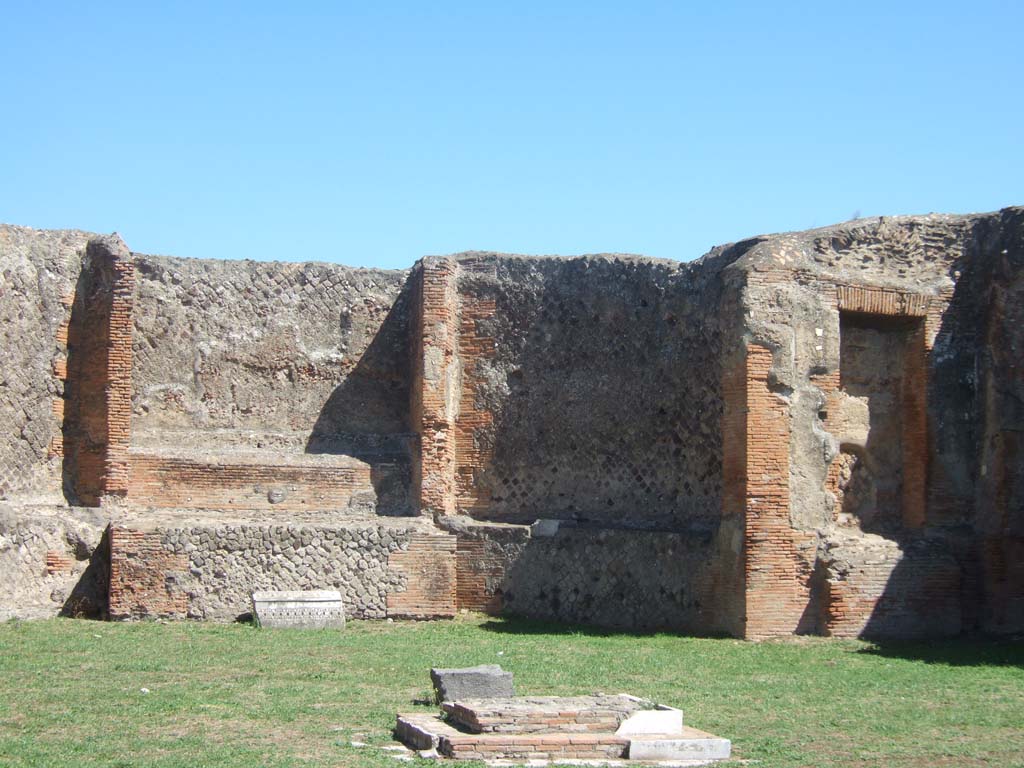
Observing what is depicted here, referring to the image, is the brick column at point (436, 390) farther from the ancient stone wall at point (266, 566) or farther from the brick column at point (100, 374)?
the brick column at point (100, 374)

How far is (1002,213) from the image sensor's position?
44.5ft

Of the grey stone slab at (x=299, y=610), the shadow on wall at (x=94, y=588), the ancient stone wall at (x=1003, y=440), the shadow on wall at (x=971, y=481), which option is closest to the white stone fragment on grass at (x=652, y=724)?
the shadow on wall at (x=971, y=481)

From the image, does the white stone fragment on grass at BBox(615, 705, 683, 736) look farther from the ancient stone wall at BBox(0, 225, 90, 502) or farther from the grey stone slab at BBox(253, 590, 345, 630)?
the ancient stone wall at BBox(0, 225, 90, 502)

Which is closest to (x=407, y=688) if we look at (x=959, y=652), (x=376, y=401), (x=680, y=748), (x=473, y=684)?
(x=473, y=684)

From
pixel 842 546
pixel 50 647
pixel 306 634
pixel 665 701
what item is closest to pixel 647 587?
pixel 842 546

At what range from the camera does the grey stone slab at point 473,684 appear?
8664mm

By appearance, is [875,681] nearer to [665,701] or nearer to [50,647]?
[665,701]

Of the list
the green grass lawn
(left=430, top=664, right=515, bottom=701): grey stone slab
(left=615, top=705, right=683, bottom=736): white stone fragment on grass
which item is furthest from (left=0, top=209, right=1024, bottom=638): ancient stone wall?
(left=615, top=705, right=683, bottom=736): white stone fragment on grass

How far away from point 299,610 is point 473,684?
4371mm

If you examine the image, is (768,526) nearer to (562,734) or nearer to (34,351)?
(562,734)

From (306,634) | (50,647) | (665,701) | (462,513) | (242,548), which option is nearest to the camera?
(665,701)

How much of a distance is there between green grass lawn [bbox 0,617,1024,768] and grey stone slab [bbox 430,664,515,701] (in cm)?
41

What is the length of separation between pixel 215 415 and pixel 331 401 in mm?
1178

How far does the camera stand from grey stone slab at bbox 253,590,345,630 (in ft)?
41.7
